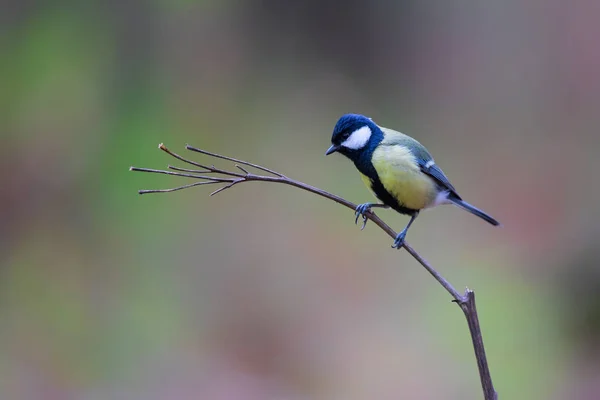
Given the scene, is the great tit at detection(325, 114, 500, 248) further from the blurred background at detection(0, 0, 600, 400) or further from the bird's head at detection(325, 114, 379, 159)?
the blurred background at detection(0, 0, 600, 400)

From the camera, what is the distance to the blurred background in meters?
2.41

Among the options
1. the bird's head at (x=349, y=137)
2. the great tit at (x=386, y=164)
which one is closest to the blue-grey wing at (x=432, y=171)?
the great tit at (x=386, y=164)

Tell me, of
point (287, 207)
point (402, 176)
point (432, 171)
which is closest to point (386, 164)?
point (402, 176)

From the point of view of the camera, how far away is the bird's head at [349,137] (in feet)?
4.19

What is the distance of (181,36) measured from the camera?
9.21ft

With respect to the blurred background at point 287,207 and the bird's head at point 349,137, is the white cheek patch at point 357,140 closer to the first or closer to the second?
the bird's head at point 349,137

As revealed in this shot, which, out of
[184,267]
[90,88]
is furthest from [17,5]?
[184,267]

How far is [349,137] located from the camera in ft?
4.22

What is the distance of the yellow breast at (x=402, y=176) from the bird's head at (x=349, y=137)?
0.13ft

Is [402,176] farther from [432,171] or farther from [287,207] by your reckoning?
[287,207]

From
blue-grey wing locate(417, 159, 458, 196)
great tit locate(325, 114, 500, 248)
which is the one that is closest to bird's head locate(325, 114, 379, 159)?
great tit locate(325, 114, 500, 248)

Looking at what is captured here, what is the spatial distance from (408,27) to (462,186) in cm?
90

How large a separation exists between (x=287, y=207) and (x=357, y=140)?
1.57 m

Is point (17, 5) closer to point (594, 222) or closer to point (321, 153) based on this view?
point (321, 153)
